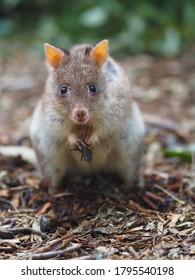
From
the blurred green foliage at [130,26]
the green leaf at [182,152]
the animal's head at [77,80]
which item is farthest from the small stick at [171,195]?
the blurred green foliage at [130,26]

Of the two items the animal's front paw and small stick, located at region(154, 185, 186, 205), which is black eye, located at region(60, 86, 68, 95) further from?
small stick, located at region(154, 185, 186, 205)

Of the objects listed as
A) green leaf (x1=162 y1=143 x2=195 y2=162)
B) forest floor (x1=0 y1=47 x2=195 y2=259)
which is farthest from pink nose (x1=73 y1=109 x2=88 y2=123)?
green leaf (x1=162 y1=143 x2=195 y2=162)

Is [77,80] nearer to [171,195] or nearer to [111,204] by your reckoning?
[111,204]

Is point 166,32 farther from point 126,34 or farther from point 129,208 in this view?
point 129,208

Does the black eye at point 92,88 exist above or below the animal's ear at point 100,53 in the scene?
below

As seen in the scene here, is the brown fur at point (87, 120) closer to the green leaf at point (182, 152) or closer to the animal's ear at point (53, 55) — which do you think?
the animal's ear at point (53, 55)
